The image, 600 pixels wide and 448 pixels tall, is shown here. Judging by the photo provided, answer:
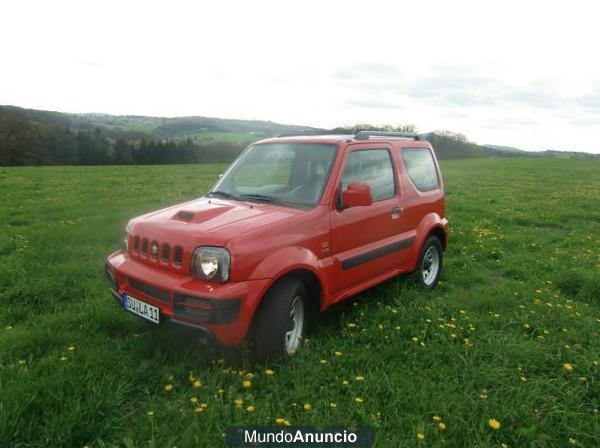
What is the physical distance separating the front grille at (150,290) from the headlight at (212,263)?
0.93ft

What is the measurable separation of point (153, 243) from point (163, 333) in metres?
0.96

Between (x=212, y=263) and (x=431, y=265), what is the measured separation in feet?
11.5

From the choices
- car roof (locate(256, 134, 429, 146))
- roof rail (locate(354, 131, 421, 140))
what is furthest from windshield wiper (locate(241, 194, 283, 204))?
roof rail (locate(354, 131, 421, 140))

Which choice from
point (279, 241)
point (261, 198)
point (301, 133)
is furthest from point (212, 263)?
point (301, 133)

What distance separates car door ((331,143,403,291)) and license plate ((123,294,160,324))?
1.59 metres

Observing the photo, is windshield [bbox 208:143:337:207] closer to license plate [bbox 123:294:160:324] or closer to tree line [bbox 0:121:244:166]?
license plate [bbox 123:294:160:324]

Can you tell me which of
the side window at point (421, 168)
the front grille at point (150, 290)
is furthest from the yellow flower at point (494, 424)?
the side window at point (421, 168)

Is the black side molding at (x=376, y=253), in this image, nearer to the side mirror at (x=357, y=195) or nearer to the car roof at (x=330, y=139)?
the side mirror at (x=357, y=195)

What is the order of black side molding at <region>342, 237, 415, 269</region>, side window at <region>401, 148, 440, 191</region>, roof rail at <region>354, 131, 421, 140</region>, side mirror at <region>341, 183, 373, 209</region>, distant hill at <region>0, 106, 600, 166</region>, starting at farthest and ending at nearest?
distant hill at <region>0, 106, 600, 166</region>, side window at <region>401, 148, 440, 191</region>, roof rail at <region>354, 131, 421, 140</region>, black side molding at <region>342, 237, 415, 269</region>, side mirror at <region>341, 183, 373, 209</region>

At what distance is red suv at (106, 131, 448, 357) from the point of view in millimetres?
3088

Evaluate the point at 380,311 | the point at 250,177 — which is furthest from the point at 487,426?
the point at 250,177

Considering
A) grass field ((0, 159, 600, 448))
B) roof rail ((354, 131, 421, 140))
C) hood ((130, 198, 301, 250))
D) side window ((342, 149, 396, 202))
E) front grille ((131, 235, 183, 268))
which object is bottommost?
grass field ((0, 159, 600, 448))

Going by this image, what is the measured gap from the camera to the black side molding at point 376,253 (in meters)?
4.06

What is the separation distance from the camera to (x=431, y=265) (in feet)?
18.6
